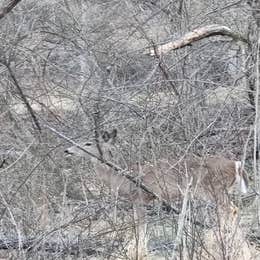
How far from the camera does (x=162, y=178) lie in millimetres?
7234

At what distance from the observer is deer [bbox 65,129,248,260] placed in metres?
6.86

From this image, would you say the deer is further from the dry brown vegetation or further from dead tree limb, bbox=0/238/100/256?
dead tree limb, bbox=0/238/100/256

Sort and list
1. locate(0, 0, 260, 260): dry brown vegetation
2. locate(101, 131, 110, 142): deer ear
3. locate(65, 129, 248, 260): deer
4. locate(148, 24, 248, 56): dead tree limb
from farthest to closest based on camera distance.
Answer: locate(101, 131, 110, 142): deer ear < locate(148, 24, 248, 56): dead tree limb < locate(65, 129, 248, 260): deer < locate(0, 0, 260, 260): dry brown vegetation

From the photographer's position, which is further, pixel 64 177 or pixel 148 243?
pixel 64 177

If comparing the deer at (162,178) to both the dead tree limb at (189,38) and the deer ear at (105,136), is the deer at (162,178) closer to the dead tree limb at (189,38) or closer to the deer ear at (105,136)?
the deer ear at (105,136)

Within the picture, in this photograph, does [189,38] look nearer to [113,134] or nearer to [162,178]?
[162,178]

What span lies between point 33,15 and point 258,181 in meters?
8.06

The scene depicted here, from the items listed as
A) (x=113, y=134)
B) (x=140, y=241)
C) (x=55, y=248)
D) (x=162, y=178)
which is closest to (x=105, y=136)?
(x=113, y=134)

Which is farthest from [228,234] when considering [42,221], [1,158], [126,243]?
[1,158]

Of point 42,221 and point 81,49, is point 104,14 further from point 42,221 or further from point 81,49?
point 42,221

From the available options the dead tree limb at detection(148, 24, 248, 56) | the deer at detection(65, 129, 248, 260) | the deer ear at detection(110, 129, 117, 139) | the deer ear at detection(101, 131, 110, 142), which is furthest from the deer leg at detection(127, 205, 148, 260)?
the deer ear at detection(110, 129, 117, 139)

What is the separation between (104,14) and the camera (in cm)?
1423

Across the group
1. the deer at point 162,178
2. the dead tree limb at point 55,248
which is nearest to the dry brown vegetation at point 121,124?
the dead tree limb at point 55,248

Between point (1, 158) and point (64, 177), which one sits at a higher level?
point (1, 158)
